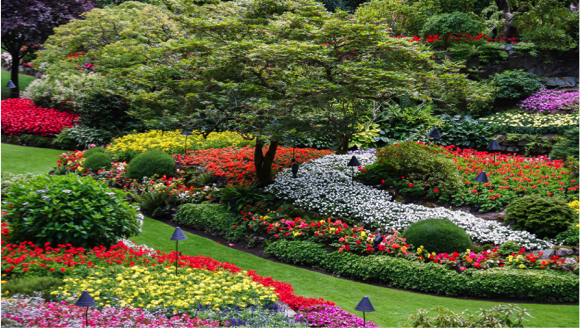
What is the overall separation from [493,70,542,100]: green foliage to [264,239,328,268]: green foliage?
1244 cm

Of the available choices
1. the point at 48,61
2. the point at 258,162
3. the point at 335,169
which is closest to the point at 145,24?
the point at 48,61

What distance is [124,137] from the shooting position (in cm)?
1466

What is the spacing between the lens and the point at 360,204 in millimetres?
9117

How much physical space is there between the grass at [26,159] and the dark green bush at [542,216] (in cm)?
1299

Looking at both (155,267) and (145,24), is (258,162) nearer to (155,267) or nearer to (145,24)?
(155,267)

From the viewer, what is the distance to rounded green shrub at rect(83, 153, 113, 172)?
12.2 metres

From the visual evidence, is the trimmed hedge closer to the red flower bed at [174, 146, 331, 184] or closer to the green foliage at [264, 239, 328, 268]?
the green foliage at [264, 239, 328, 268]

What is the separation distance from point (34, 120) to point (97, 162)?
527 centimetres

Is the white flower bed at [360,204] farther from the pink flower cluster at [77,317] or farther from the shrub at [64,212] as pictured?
the pink flower cluster at [77,317]

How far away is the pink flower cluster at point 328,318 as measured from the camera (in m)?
4.71

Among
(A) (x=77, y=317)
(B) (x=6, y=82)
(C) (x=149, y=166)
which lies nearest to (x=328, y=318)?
(A) (x=77, y=317)

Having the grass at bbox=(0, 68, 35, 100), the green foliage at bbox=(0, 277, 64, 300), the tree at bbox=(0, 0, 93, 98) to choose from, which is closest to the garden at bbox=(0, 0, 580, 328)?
the green foliage at bbox=(0, 277, 64, 300)

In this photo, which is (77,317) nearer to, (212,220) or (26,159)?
(212,220)

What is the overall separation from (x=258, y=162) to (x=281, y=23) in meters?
3.86
